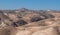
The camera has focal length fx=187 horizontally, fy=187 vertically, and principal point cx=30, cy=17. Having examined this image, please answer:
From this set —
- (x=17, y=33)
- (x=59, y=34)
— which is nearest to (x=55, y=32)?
(x=59, y=34)

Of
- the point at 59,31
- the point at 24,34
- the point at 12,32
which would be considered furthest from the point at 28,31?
the point at 59,31

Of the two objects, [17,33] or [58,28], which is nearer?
[58,28]

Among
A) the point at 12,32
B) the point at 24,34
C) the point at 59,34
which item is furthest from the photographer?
the point at 12,32

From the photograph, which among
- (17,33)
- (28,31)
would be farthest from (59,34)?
(17,33)

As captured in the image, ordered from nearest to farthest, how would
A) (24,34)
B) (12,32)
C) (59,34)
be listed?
(59,34), (24,34), (12,32)

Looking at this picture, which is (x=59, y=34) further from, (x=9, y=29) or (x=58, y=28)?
(x=9, y=29)

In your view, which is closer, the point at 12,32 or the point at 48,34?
the point at 48,34

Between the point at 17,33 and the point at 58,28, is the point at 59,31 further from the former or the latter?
the point at 17,33
